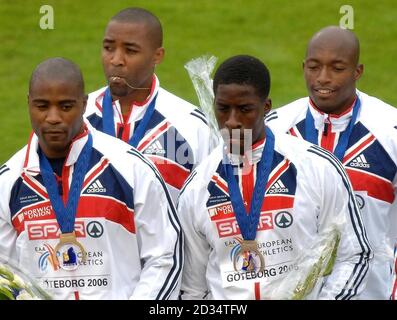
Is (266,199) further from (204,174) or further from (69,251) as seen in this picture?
(69,251)

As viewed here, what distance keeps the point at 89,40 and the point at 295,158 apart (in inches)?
320

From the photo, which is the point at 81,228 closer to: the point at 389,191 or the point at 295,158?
the point at 295,158

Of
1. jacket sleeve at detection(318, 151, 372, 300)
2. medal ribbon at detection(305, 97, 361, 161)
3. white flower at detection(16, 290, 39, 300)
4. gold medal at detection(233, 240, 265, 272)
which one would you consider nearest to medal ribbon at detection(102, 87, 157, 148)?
medal ribbon at detection(305, 97, 361, 161)

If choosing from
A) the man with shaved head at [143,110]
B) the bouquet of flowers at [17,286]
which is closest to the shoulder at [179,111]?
the man with shaved head at [143,110]

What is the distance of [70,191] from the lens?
7.16m

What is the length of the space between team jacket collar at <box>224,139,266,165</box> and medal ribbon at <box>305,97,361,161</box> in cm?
93

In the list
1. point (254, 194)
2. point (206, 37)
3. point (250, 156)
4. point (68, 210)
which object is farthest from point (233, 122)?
point (206, 37)

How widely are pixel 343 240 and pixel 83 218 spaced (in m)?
1.24

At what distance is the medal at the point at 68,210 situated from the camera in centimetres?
713

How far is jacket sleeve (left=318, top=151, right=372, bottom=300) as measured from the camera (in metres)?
7.12

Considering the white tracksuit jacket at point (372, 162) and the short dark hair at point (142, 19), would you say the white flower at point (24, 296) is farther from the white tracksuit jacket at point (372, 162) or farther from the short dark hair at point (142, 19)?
the short dark hair at point (142, 19)

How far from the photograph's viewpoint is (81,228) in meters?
7.15

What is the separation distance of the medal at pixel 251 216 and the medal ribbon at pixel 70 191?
2.30 feet
